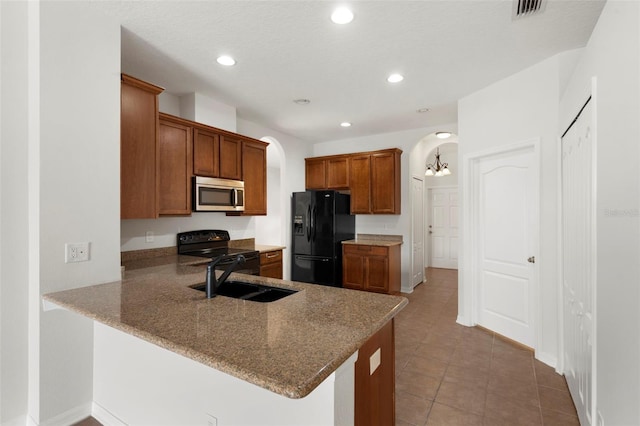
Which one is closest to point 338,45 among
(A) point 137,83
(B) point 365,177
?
(A) point 137,83

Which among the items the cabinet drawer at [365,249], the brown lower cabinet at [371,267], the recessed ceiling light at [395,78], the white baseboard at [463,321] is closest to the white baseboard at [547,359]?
the white baseboard at [463,321]

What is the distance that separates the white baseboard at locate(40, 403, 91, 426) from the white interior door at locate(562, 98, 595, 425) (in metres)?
3.04

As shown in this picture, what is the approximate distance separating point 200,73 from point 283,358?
2971 millimetres

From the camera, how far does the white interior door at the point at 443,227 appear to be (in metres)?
7.55

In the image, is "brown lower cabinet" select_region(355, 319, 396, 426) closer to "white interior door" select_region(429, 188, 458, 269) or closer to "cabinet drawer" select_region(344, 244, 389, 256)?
"cabinet drawer" select_region(344, 244, 389, 256)

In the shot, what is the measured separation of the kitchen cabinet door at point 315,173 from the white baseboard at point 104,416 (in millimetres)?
4333

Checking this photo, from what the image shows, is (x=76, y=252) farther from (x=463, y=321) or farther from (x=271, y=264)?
(x=463, y=321)

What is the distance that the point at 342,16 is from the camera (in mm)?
2127
